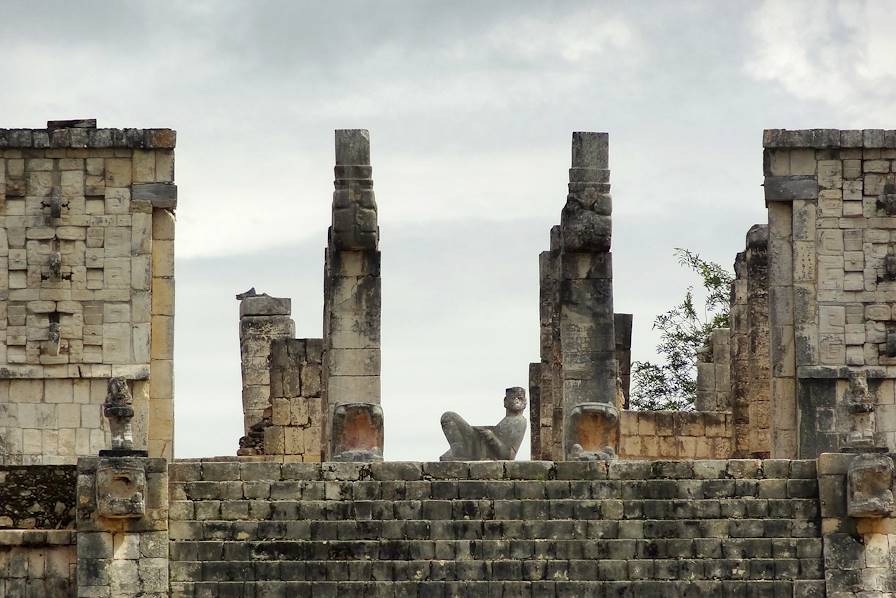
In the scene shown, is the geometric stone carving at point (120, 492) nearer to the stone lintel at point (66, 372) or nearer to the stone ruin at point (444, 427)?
the stone ruin at point (444, 427)

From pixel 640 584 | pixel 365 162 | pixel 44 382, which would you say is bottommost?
pixel 640 584

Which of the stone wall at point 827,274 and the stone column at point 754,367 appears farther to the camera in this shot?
the stone column at point 754,367

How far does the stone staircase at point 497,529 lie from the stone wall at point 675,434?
8199 millimetres

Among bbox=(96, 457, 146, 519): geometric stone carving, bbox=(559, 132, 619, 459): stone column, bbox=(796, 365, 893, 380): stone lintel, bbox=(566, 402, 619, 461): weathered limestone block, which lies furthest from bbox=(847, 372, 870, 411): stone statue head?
bbox=(96, 457, 146, 519): geometric stone carving

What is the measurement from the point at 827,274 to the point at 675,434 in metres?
4.60

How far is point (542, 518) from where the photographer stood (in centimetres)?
2605

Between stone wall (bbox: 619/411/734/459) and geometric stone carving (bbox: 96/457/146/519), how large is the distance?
1016 centimetres

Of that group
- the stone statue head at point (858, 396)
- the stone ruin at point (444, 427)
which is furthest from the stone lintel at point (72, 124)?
the stone statue head at point (858, 396)

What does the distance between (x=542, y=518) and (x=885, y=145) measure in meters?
7.42

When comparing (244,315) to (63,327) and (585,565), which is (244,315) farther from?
(585,565)

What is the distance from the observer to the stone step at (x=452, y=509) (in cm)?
2603

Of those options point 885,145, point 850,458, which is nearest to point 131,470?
point 850,458

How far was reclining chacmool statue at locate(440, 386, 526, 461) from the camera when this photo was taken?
2998 cm

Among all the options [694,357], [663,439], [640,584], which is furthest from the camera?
[694,357]
